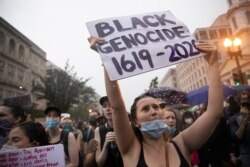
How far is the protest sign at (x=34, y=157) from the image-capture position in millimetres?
2400

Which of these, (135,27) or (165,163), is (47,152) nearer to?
(165,163)

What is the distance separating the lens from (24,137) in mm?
2740

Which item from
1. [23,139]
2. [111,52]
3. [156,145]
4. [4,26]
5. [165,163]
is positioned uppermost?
[4,26]

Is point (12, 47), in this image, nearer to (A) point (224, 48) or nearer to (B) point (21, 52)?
(B) point (21, 52)

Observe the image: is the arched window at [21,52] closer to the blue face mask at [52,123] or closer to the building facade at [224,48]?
the building facade at [224,48]

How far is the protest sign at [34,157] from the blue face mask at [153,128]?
0.83m

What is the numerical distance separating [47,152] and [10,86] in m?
40.4

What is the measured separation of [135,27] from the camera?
2.68 metres

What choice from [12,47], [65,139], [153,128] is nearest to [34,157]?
[153,128]

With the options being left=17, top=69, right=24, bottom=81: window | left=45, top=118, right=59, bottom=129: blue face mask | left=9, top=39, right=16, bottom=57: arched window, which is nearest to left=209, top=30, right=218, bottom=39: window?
left=17, top=69, right=24, bottom=81: window

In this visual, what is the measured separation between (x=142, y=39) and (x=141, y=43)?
63mm

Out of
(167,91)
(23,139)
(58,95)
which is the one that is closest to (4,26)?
(58,95)

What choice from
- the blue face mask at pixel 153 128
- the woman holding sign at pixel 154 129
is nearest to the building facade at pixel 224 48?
the woman holding sign at pixel 154 129

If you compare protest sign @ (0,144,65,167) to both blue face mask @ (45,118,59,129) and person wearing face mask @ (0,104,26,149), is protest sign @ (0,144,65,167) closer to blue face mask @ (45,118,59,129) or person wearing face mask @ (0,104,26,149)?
person wearing face mask @ (0,104,26,149)
